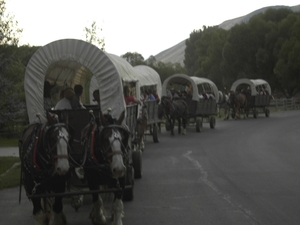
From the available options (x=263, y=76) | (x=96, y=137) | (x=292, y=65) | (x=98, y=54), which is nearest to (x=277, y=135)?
(x=98, y=54)

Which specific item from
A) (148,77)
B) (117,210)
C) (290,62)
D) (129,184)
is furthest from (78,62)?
(290,62)

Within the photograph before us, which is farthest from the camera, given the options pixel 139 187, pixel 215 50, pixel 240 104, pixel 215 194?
pixel 215 50

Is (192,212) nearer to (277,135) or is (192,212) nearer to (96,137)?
(96,137)

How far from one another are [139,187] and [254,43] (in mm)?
61474

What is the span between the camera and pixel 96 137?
9.52 m

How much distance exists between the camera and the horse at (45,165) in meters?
8.96

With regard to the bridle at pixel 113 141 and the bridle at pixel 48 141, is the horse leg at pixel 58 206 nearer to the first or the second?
the bridle at pixel 48 141

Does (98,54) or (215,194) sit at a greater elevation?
(98,54)

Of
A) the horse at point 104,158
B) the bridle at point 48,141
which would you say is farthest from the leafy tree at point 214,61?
the bridle at point 48,141

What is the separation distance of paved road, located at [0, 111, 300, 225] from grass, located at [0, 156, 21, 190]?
2.42 ft

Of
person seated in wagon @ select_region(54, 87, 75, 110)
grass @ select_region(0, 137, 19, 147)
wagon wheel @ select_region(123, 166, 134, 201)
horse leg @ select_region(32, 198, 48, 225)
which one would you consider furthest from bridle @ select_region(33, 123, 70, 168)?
grass @ select_region(0, 137, 19, 147)

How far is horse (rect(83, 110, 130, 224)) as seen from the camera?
9164 mm

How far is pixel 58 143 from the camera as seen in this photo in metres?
8.80

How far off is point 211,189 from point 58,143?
16.0ft
